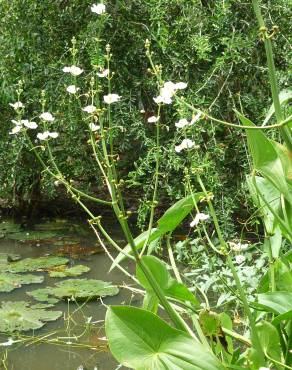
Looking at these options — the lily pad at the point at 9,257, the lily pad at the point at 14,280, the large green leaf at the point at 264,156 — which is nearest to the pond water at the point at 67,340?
the lily pad at the point at 14,280

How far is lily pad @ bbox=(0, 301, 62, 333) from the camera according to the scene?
313cm

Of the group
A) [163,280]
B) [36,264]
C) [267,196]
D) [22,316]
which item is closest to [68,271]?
[36,264]

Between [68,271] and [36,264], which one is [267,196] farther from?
[36,264]

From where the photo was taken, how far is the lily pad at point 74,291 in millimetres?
3547

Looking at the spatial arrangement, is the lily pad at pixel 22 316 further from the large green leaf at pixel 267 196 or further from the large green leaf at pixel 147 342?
the large green leaf at pixel 147 342

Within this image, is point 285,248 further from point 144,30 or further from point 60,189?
point 60,189

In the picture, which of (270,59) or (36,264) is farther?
(36,264)

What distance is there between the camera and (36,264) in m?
4.19

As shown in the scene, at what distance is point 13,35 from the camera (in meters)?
4.57

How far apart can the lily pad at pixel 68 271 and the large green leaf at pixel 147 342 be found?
2.74 metres

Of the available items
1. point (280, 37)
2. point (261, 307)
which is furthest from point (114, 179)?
point (280, 37)

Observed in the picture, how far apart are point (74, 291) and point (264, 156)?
2.52 metres

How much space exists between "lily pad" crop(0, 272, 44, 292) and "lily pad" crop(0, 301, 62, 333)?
0.29 meters

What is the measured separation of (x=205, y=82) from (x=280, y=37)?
0.55 m
